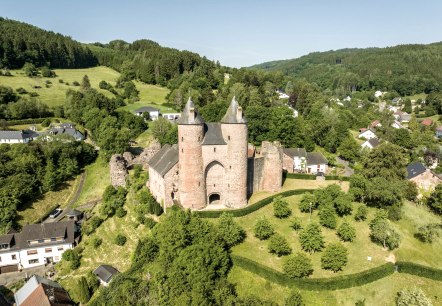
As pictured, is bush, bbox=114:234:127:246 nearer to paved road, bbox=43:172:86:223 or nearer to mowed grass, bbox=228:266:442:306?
paved road, bbox=43:172:86:223

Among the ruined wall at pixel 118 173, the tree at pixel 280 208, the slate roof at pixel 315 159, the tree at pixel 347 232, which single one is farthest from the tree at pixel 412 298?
the ruined wall at pixel 118 173

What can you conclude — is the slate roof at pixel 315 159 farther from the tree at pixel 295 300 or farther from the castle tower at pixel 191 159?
the tree at pixel 295 300

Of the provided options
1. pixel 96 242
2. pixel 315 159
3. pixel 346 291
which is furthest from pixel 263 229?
pixel 315 159

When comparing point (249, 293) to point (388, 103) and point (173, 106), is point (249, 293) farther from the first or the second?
point (388, 103)

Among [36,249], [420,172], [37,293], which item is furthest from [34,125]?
[420,172]

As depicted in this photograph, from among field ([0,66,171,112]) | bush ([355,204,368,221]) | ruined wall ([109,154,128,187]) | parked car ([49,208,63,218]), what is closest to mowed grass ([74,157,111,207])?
parked car ([49,208,63,218])

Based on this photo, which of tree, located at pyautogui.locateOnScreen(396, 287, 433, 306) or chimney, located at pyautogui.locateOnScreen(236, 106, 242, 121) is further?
chimney, located at pyautogui.locateOnScreen(236, 106, 242, 121)
